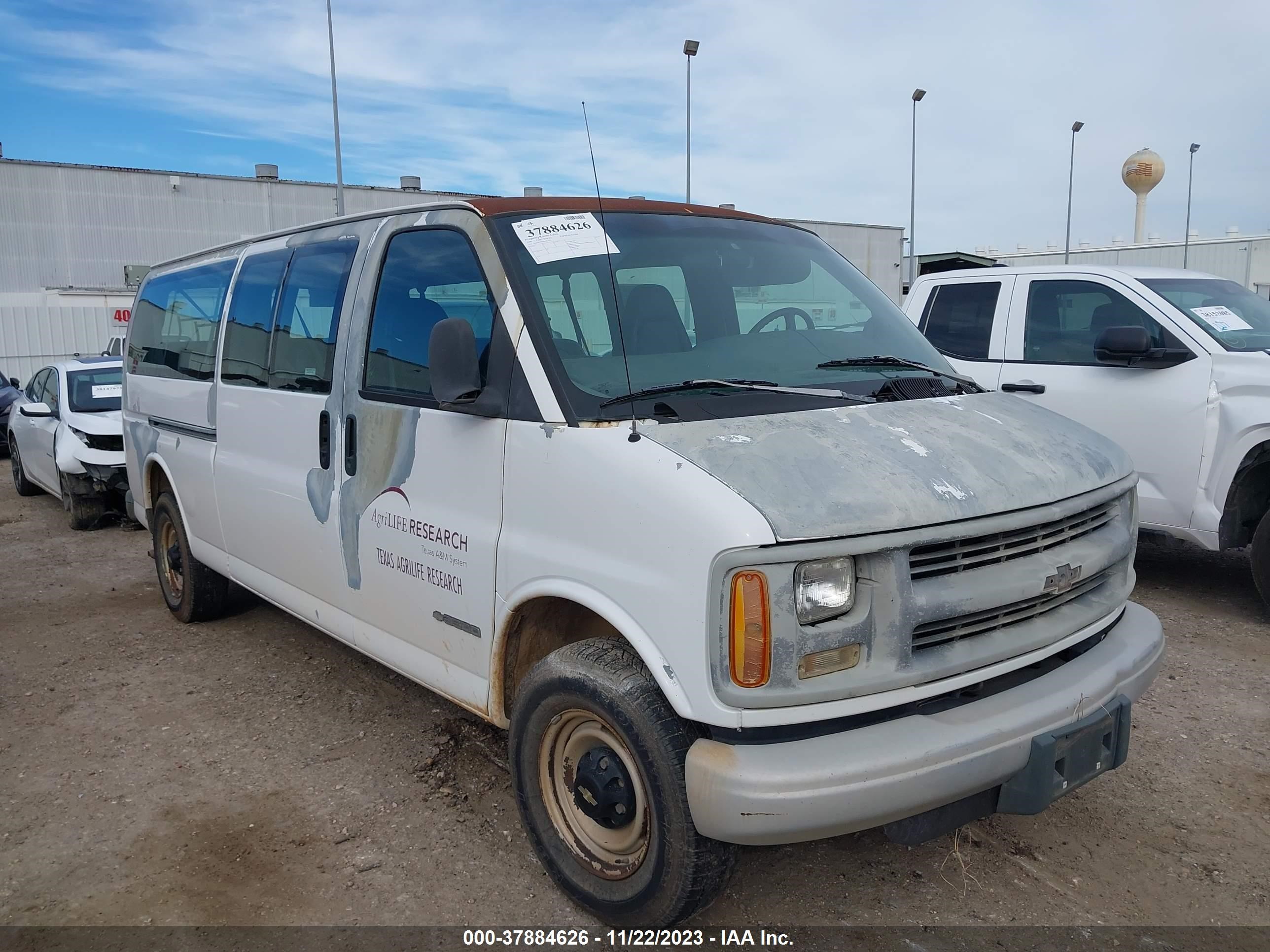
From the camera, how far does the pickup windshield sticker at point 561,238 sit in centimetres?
318

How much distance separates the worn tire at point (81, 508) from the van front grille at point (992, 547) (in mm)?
8964

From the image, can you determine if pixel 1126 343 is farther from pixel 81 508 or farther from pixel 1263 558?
pixel 81 508

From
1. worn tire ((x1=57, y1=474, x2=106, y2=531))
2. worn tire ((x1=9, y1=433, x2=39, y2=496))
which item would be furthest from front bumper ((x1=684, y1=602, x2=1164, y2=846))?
worn tire ((x1=9, y1=433, x2=39, y2=496))

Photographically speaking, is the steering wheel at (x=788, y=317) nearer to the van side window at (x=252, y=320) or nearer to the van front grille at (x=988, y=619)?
the van front grille at (x=988, y=619)

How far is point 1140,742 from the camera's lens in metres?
4.09

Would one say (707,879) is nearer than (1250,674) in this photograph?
Yes

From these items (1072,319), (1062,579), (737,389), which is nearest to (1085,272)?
(1072,319)

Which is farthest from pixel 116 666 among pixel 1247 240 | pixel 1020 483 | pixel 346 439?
pixel 1247 240

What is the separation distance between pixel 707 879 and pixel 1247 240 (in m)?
50.2

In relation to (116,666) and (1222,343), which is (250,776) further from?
(1222,343)

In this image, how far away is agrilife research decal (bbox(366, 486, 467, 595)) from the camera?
10.6 feet

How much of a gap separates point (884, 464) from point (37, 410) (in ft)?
33.2

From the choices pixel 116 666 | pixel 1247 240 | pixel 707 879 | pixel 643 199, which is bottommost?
pixel 116 666

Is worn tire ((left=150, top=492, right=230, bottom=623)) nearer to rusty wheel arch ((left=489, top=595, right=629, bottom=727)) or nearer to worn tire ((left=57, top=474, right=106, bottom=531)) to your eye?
rusty wheel arch ((left=489, top=595, right=629, bottom=727))
